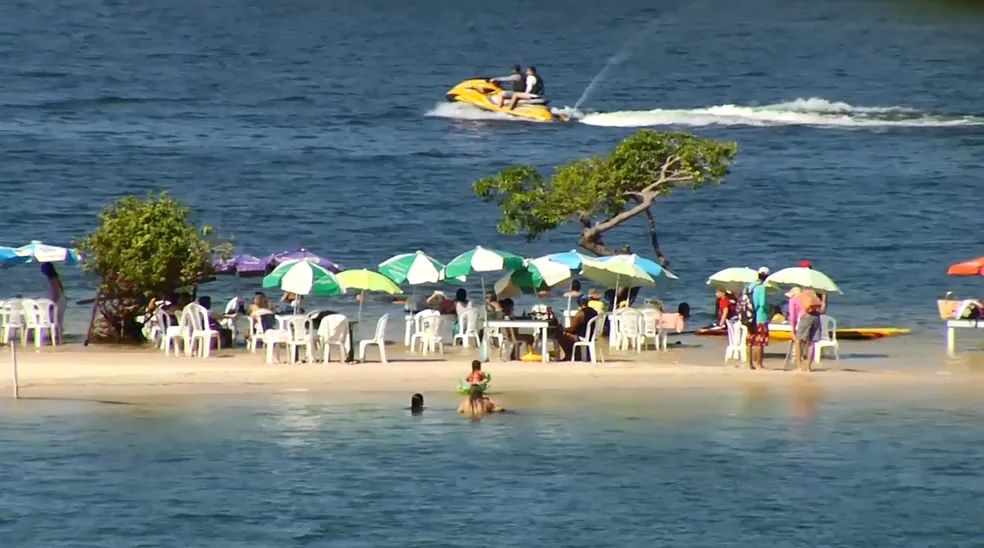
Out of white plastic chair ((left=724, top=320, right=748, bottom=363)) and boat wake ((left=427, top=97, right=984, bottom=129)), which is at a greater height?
boat wake ((left=427, top=97, right=984, bottom=129))

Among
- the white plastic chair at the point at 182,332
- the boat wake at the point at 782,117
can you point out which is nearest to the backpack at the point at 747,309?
the white plastic chair at the point at 182,332

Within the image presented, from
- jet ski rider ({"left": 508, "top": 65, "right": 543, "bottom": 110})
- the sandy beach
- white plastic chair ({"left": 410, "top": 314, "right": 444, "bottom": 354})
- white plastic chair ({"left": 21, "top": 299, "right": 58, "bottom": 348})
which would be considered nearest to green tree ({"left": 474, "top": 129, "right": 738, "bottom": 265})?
white plastic chair ({"left": 410, "top": 314, "right": 444, "bottom": 354})

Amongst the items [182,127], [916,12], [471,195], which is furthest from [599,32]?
[471,195]

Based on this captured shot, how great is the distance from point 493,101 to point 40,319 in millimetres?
41626

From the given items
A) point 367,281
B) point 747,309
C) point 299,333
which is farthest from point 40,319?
point 747,309

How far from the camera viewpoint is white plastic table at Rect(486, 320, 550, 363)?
2767cm

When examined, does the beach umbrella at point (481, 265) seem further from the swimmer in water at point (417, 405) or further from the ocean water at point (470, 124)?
the ocean water at point (470, 124)

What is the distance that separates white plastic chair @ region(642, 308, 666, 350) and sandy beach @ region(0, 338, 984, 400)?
4.03ft

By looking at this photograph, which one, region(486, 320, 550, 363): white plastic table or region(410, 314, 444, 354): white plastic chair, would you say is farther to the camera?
region(410, 314, 444, 354): white plastic chair

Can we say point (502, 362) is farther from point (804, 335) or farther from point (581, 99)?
point (581, 99)

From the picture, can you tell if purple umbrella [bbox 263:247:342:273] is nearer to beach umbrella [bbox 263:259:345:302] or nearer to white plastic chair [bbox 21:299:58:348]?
beach umbrella [bbox 263:259:345:302]

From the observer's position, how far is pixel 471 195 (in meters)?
57.7

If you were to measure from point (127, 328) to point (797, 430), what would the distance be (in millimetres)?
10124

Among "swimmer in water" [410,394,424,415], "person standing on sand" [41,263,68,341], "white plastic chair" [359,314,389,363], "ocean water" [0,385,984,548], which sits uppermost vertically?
"person standing on sand" [41,263,68,341]
